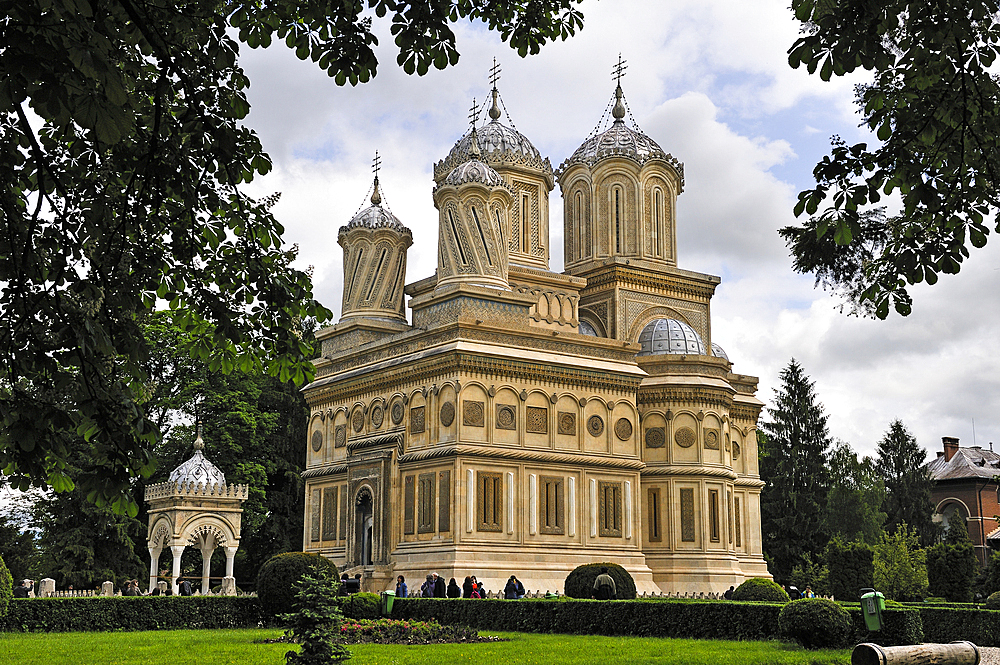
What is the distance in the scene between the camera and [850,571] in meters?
26.7

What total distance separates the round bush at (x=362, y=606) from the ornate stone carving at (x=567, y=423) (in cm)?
881

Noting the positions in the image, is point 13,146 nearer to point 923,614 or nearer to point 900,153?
point 900,153

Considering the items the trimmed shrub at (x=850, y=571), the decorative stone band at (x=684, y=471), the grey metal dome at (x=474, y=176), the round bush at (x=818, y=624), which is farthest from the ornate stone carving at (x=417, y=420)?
the round bush at (x=818, y=624)

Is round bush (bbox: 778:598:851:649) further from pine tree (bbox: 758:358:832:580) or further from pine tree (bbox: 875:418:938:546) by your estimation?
pine tree (bbox: 875:418:938:546)

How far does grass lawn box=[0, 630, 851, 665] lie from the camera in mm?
12680

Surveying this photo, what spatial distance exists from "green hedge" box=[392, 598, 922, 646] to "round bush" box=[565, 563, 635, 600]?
4208 mm

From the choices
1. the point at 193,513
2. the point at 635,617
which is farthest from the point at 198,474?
the point at 635,617

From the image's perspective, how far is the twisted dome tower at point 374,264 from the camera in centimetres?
3172

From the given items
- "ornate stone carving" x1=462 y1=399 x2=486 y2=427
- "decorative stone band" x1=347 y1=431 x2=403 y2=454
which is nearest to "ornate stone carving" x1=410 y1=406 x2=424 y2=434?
"decorative stone band" x1=347 y1=431 x2=403 y2=454

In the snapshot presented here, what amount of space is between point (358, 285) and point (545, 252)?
5665mm

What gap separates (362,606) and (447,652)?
565 centimetres

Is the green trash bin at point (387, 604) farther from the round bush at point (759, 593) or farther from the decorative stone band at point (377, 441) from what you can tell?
the round bush at point (759, 593)

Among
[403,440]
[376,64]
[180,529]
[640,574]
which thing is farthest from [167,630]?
[376,64]

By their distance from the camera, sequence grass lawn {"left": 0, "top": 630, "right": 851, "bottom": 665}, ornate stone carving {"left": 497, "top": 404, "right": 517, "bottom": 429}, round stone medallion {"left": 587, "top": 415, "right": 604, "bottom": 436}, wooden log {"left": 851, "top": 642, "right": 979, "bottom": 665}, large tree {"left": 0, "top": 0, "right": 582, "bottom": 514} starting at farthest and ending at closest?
round stone medallion {"left": 587, "top": 415, "right": 604, "bottom": 436} < ornate stone carving {"left": 497, "top": 404, "right": 517, "bottom": 429} < grass lawn {"left": 0, "top": 630, "right": 851, "bottom": 665} < wooden log {"left": 851, "top": 642, "right": 979, "bottom": 665} < large tree {"left": 0, "top": 0, "right": 582, "bottom": 514}
